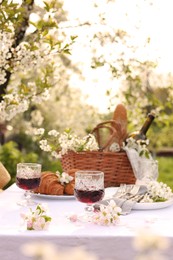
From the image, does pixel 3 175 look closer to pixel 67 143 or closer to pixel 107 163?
pixel 67 143

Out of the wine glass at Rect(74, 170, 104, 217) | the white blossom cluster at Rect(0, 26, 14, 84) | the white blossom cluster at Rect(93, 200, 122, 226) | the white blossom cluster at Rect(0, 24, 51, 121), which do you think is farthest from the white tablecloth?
the white blossom cluster at Rect(0, 24, 51, 121)

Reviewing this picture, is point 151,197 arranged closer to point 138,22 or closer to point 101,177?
point 101,177

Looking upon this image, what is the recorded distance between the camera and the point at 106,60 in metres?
5.02

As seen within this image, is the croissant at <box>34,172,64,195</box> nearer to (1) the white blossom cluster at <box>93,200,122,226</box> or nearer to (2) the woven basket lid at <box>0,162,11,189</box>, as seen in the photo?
(1) the white blossom cluster at <box>93,200,122,226</box>

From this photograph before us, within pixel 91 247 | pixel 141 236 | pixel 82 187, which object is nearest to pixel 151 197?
pixel 82 187

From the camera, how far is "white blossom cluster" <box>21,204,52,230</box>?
1722mm

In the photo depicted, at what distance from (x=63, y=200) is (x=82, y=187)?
20.3 inches

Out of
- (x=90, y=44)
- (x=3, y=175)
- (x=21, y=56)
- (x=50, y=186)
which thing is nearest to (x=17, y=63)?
(x=21, y=56)

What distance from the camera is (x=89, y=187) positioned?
1.96 m

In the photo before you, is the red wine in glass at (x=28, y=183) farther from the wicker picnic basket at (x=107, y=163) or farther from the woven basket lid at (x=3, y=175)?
the woven basket lid at (x=3, y=175)

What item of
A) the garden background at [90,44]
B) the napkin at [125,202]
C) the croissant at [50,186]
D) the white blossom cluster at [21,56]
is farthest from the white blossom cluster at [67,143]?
the white blossom cluster at [21,56]

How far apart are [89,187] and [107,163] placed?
0.96 meters

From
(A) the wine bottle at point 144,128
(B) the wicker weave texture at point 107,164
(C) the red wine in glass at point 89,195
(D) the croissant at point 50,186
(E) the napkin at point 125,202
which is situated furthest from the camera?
(A) the wine bottle at point 144,128

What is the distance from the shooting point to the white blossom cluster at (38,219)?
1.72m
